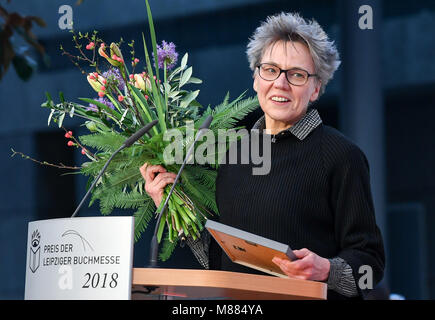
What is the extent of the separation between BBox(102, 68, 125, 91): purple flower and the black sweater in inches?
19.7

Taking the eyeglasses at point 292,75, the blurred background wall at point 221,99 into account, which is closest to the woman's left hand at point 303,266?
the eyeglasses at point 292,75

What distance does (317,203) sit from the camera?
2.34 meters

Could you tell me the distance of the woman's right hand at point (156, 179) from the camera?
7.83 feet

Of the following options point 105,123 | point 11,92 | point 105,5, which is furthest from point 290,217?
point 11,92

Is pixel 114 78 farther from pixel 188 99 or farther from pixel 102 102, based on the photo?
pixel 188 99

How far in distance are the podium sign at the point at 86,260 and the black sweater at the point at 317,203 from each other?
2.14ft

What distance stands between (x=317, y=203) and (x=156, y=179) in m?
0.48

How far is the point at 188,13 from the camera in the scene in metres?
7.93

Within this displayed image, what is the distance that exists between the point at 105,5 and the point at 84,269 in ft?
21.5

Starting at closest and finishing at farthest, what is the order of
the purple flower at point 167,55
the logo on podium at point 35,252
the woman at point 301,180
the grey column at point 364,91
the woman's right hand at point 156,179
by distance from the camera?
the logo on podium at point 35,252 < the woman at point 301,180 < the woman's right hand at point 156,179 < the purple flower at point 167,55 < the grey column at point 364,91

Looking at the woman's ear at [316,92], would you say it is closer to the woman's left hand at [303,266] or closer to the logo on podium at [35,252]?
the woman's left hand at [303,266]

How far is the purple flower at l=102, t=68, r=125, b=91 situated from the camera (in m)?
2.55

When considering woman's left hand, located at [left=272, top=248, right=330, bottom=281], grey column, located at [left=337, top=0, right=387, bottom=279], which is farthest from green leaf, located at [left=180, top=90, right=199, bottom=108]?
grey column, located at [left=337, top=0, right=387, bottom=279]


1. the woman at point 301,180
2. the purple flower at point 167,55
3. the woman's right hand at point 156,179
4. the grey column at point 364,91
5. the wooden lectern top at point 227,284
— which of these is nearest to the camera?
the wooden lectern top at point 227,284
